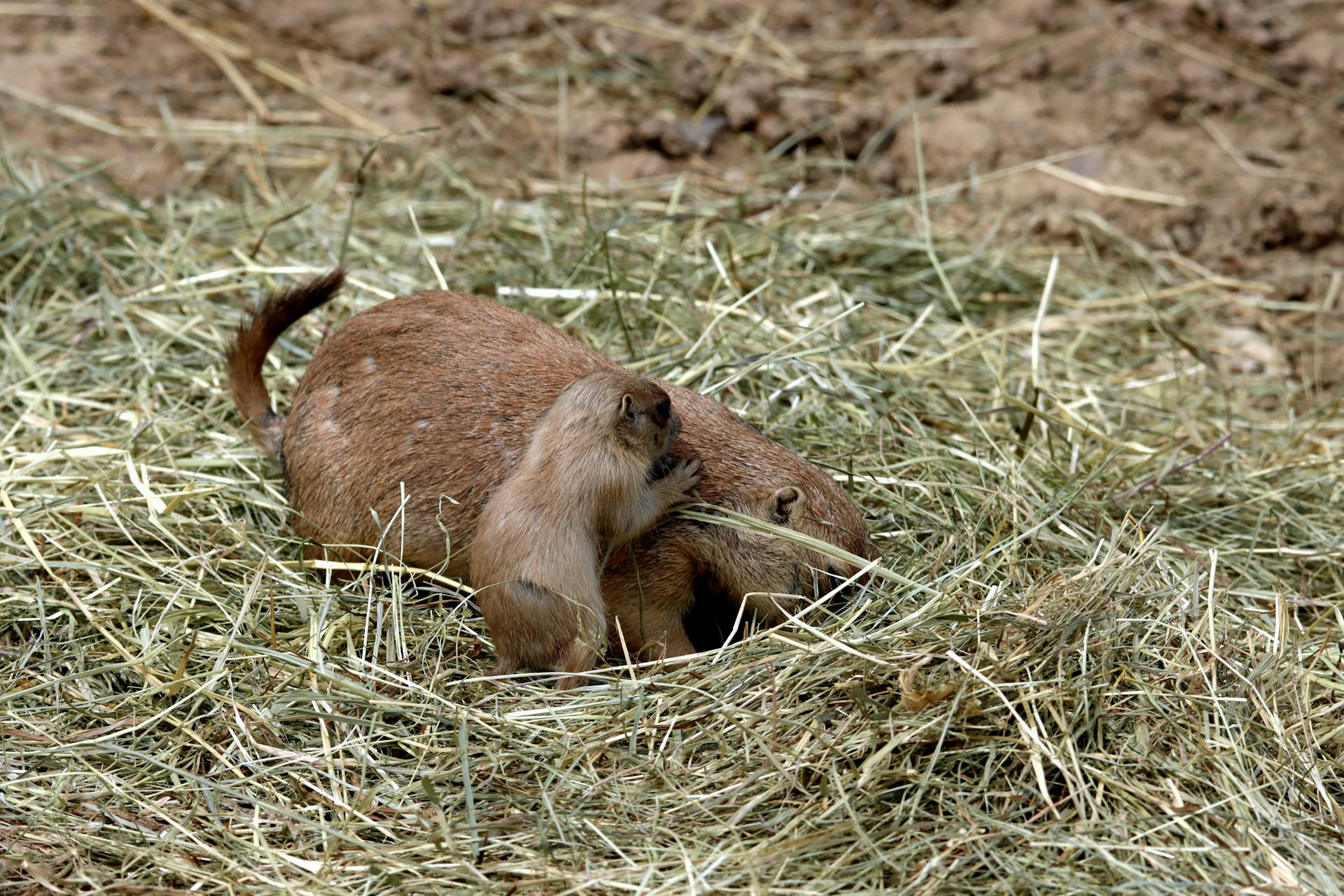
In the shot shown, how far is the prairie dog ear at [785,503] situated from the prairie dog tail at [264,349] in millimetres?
1849

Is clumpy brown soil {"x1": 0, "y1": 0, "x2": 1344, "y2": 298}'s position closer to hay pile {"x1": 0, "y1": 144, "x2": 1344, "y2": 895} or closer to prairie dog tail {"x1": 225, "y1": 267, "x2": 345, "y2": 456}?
hay pile {"x1": 0, "y1": 144, "x2": 1344, "y2": 895}

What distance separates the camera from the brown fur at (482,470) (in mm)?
4414

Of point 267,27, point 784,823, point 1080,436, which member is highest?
point 267,27

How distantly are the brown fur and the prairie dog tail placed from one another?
0.28 metres

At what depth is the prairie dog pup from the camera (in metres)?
4.07

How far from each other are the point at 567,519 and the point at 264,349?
167 cm

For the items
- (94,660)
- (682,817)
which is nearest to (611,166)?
(94,660)

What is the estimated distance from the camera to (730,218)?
23.0 ft

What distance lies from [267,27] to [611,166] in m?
2.64

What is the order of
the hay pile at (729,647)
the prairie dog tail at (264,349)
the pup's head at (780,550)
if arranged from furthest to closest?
the prairie dog tail at (264,349)
the pup's head at (780,550)
the hay pile at (729,647)

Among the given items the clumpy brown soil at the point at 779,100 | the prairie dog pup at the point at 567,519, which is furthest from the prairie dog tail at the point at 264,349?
the clumpy brown soil at the point at 779,100

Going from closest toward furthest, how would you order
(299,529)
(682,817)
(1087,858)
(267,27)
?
(1087,858), (682,817), (299,529), (267,27)

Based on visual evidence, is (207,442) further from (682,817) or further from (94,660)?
(682,817)

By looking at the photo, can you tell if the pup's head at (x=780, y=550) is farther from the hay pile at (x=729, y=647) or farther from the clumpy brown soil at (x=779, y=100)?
the clumpy brown soil at (x=779, y=100)
